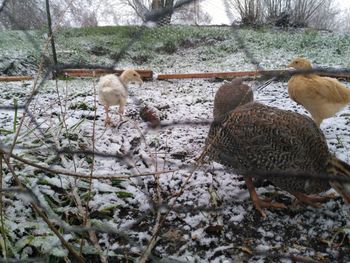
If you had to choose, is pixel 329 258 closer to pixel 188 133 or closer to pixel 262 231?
pixel 262 231

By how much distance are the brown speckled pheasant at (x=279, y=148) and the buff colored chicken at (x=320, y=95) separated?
3.01 feet

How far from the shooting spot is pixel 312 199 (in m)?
1.67

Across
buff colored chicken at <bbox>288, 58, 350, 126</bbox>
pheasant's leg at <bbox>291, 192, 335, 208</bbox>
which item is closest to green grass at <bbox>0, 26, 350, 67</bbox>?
buff colored chicken at <bbox>288, 58, 350, 126</bbox>

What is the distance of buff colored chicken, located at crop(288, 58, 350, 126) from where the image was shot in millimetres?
2426

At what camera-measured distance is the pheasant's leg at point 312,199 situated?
163cm

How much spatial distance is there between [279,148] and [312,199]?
39 centimetres

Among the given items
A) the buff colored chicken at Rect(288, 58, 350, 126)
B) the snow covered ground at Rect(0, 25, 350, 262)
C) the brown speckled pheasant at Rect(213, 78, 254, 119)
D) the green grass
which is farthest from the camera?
the green grass

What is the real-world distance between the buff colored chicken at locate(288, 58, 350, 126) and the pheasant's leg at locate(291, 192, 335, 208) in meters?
0.95

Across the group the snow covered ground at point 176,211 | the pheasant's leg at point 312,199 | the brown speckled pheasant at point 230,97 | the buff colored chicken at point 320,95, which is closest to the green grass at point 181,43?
the buff colored chicken at point 320,95

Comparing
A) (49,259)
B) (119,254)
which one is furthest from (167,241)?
(49,259)

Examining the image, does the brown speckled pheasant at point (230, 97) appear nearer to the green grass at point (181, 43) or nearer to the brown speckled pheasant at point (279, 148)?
the brown speckled pheasant at point (279, 148)

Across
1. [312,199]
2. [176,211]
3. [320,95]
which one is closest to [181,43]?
[320,95]

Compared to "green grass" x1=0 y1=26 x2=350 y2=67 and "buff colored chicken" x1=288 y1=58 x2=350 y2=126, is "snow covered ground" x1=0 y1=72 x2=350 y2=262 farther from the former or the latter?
"green grass" x1=0 y1=26 x2=350 y2=67

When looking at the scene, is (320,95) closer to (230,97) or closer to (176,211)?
(230,97)
